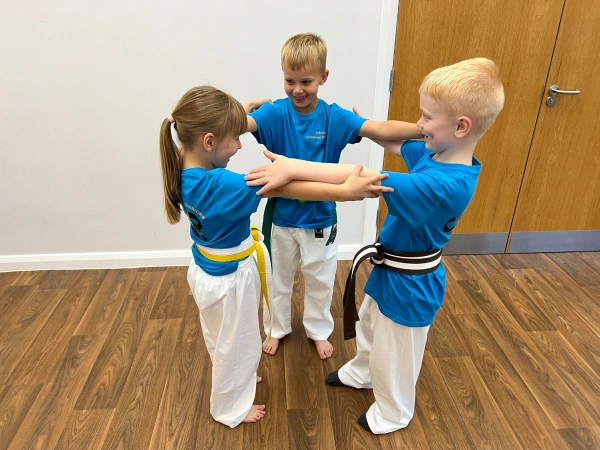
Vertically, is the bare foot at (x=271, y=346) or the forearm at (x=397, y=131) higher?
the forearm at (x=397, y=131)

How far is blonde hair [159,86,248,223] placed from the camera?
1.07m

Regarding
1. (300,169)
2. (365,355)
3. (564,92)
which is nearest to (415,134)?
(300,169)

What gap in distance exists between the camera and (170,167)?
3.69ft

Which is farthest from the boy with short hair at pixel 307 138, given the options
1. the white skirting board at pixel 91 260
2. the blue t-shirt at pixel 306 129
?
the white skirting board at pixel 91 260

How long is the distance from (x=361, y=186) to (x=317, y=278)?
2.35 ft

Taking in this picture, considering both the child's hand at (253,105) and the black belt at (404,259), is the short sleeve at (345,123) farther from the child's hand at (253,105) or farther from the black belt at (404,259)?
the black belt at (404,259)

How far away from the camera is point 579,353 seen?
6.07 ft

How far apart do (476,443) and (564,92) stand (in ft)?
6.31

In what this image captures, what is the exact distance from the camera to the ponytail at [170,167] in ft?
3.59

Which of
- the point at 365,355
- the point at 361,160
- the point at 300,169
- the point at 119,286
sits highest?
the point at 300,169

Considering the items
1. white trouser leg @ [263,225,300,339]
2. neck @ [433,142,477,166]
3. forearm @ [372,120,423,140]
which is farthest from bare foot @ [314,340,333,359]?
neck @ [433,142,477,166]

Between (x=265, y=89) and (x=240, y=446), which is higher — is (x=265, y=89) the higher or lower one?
the higher one

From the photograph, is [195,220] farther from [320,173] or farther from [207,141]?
[320,173]

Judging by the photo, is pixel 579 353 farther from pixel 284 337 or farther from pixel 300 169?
pixel 300 169
